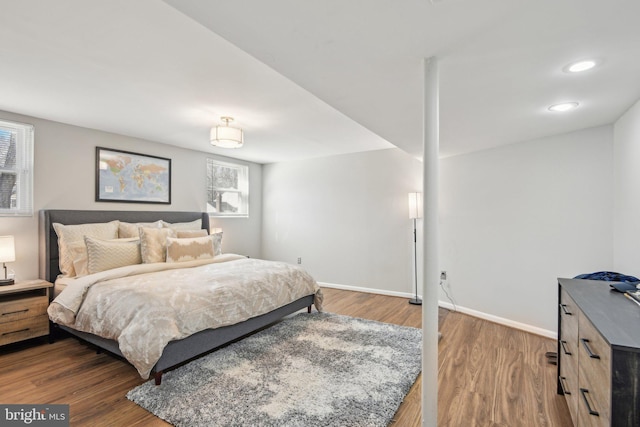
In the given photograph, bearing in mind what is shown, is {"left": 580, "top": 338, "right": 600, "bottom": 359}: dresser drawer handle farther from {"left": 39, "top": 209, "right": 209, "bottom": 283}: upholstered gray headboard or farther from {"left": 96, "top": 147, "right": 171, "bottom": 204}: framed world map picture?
{"left": 96, "top": 147, "right": 171, "bottom": 204}: framed world map picture

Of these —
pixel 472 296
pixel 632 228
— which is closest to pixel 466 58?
pixel 632 228

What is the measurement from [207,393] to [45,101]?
3.04 meters

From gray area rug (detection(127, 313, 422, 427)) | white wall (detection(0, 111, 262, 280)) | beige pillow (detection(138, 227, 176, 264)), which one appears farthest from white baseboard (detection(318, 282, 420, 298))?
beige pillow (detection(138, 227, 176, 264))

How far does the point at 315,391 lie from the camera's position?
214 cm

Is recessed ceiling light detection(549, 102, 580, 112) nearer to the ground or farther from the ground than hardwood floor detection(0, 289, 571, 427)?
farther from the ground

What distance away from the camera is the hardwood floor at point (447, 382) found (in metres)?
1.92

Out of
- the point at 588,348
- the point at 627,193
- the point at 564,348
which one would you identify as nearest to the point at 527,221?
the point at 627,193

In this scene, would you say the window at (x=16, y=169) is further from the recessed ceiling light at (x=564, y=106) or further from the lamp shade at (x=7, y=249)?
the recessed ceiling light at (x=564, y=106)

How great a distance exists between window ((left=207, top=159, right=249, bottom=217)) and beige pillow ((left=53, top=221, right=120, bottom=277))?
186 cm

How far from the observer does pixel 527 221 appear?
11.0 ft

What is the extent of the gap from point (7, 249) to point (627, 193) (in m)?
5.50

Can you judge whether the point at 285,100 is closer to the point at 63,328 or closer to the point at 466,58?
the point at 466,58

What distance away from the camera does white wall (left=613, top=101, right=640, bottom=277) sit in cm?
226

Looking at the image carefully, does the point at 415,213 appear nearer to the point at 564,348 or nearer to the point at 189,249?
the point at 564,348
